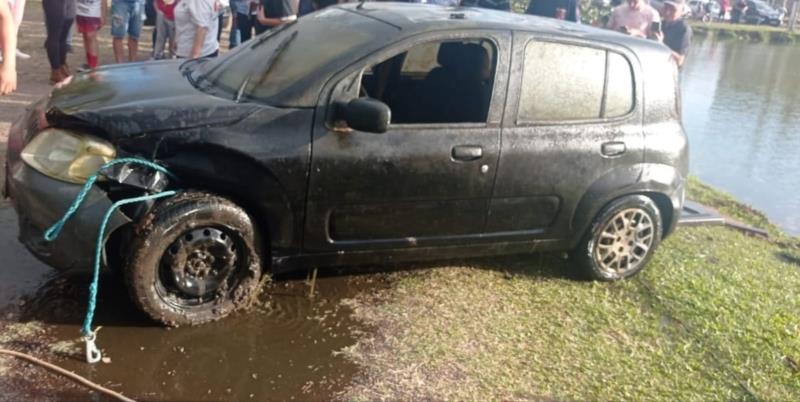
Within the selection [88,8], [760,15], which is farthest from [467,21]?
[760,15]

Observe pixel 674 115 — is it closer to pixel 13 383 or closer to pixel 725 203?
pixel 725 203

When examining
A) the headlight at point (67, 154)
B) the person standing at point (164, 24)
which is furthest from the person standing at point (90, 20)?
the headlight at point (67, 154)

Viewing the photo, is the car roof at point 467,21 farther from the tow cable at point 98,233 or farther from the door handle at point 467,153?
the tow cable at point 98,233

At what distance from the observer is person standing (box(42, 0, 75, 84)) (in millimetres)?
8422

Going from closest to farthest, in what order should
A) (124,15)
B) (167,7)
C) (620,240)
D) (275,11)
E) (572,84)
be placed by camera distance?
(572,84), (620,240), (167,7), (275,11), (124,15)

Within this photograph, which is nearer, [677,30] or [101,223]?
[101,223]

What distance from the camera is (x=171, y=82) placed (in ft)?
15.4

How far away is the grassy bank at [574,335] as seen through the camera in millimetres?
4090

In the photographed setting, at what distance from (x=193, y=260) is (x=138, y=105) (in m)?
0.89

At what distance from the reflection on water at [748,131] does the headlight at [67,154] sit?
7.80 m

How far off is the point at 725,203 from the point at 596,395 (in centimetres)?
542

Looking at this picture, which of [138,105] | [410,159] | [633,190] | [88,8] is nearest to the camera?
[138,105]

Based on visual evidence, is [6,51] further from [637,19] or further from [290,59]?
[637,19]

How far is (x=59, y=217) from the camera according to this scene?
3.85 meters
